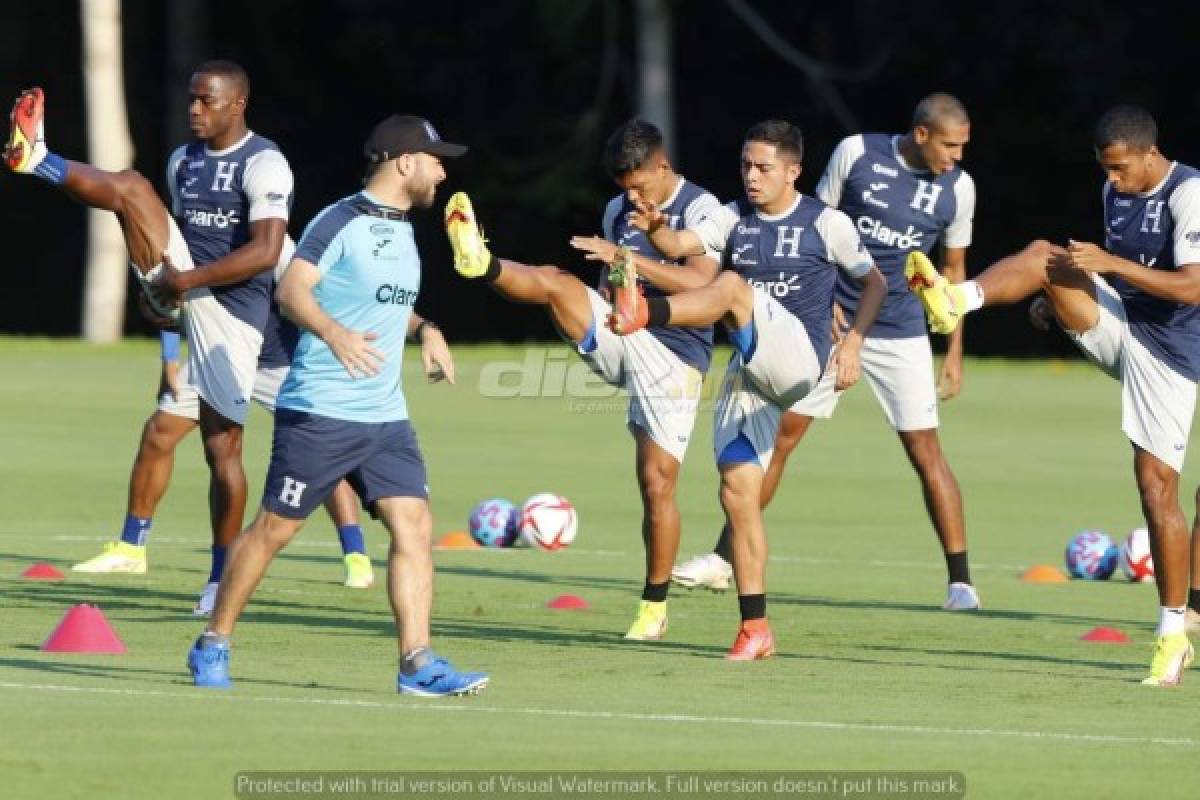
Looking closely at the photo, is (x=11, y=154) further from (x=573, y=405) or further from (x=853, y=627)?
(x=573, y=405)

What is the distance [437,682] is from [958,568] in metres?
5.52

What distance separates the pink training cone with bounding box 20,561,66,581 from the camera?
15.6 m

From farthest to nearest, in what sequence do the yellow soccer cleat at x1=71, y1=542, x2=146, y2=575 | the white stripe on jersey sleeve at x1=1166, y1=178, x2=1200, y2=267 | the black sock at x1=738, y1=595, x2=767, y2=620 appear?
the yellow soccer cleat at x1=71, y1=542, x2=146, y2=575 < the black sock at x1=738, y1=595, x2=767, y2=620 < the white stripe on jersey sleeve at x1=1166, y1=178, x2=1200, y2=267

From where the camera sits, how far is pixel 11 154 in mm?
14180

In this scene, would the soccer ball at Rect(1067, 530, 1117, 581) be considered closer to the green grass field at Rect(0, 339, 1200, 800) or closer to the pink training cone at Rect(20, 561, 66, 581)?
the green grass field at Rect(0, 339, 1200, 800)

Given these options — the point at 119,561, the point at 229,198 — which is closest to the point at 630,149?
the point at 229,198

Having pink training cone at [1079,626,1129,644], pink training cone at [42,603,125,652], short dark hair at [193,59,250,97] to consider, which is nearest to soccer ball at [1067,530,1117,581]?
pink training cone at [1079,626,1129,644]

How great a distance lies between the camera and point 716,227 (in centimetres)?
1371

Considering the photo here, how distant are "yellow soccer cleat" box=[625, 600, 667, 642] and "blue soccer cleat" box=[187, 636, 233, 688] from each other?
9.95ft

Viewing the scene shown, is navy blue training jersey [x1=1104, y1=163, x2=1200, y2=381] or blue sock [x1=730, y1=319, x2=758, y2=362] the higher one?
navy blue training jersey [x1=1104, y1=163, x2=1200, y2=381]

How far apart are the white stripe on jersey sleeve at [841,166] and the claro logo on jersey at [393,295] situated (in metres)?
5.38

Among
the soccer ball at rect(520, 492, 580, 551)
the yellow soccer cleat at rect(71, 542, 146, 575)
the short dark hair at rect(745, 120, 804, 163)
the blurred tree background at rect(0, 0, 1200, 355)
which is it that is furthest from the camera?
the blurred tree background at rect(0, 0, 1200, 355)

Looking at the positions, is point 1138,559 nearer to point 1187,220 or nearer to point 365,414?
point 1187,220

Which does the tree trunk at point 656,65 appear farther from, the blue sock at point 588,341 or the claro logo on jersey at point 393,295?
the claro logo on jersey at point 393,295
